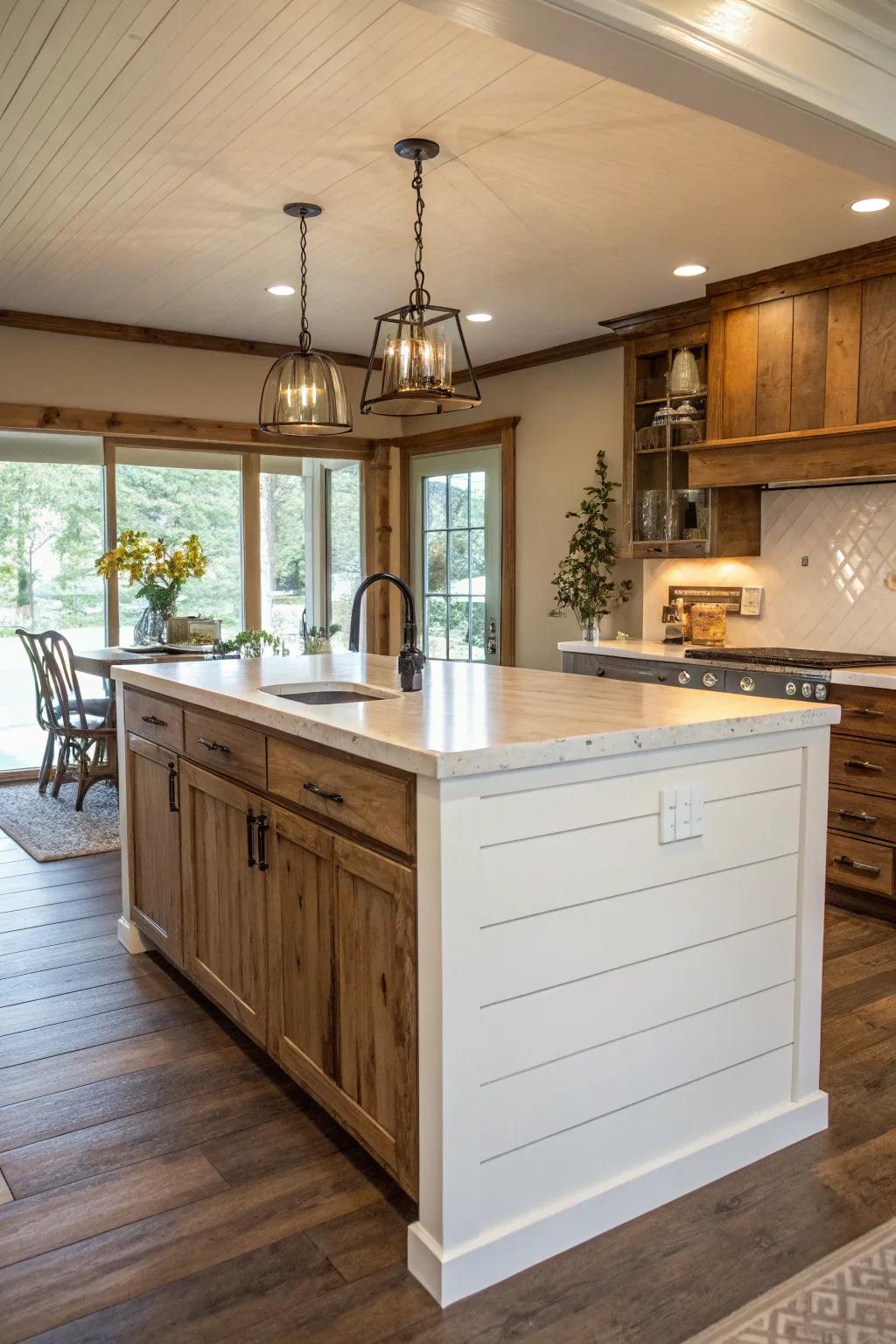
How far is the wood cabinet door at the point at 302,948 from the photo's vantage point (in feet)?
7.27

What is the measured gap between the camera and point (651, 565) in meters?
5.62

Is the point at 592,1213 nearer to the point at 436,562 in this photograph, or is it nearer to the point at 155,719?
the point at 155,719

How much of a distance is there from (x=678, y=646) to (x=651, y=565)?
61cm

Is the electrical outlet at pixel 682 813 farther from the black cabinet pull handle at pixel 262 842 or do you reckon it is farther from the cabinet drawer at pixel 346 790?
the black cabinet pull handle at pixel 262 842

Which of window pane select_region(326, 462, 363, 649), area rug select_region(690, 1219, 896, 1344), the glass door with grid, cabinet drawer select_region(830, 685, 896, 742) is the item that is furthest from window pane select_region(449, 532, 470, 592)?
area rug select_region(690, 1219, 896, 1344)

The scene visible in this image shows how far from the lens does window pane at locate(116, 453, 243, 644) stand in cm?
640

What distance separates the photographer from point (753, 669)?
4293mm

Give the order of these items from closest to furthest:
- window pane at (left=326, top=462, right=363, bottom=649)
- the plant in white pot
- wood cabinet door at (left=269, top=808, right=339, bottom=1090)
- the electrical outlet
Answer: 1. the electrical outlet
2. wood cabinet door at (left=269, top=808, right=339, bottom=1090)
3. the plant in white pot
4. window pane at (left=326, top=462, right=363, bottom=649)

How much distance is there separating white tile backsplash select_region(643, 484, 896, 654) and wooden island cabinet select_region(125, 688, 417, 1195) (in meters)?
3.10

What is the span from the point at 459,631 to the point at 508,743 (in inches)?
206

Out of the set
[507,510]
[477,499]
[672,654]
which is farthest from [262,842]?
[477,499]

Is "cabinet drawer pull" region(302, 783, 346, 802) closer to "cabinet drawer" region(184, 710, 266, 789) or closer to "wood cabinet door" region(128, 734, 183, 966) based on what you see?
"cabinet drawer" region(184, 710, 266, 789)

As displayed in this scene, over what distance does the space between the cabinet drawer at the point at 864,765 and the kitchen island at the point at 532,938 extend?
165cm

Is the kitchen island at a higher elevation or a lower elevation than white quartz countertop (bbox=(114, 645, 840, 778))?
lower
